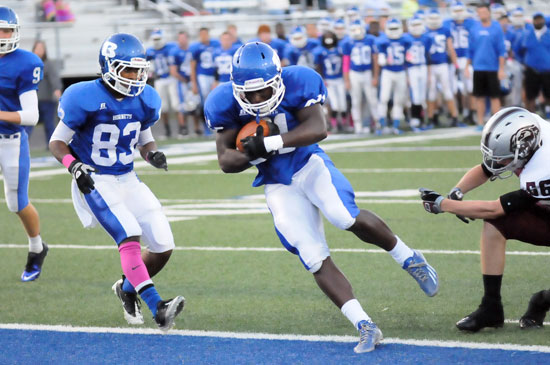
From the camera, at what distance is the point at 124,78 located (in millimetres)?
5105

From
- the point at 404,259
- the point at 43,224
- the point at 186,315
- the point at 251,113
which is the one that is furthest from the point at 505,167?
the point at 43,224

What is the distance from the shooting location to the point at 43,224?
28.6 feet

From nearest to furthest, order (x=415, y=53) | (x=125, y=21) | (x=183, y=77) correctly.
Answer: (x=415, y=53)
(x=183, y=77)
(x=125, y=21)

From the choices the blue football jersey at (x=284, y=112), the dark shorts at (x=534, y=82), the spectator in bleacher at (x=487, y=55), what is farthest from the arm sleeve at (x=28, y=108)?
the dark shorts at (x=534, y=82)

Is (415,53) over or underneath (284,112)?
underneath

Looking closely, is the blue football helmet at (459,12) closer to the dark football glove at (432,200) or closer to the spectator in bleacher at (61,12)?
the spectator in bleacher at (61,12)

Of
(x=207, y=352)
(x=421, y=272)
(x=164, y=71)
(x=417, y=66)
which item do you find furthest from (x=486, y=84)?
(x=207, y=352)

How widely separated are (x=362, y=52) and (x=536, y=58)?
279cm

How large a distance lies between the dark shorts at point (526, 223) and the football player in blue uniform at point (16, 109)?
3.24m

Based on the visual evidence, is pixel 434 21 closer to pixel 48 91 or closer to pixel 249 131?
pixel 48 91

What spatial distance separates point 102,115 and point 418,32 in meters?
11.2

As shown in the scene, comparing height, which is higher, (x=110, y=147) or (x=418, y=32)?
(x=110, y=147)

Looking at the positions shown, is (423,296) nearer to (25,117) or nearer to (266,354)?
(266,354)

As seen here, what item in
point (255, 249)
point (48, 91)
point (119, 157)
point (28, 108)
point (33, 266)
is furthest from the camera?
point (48, 91)
